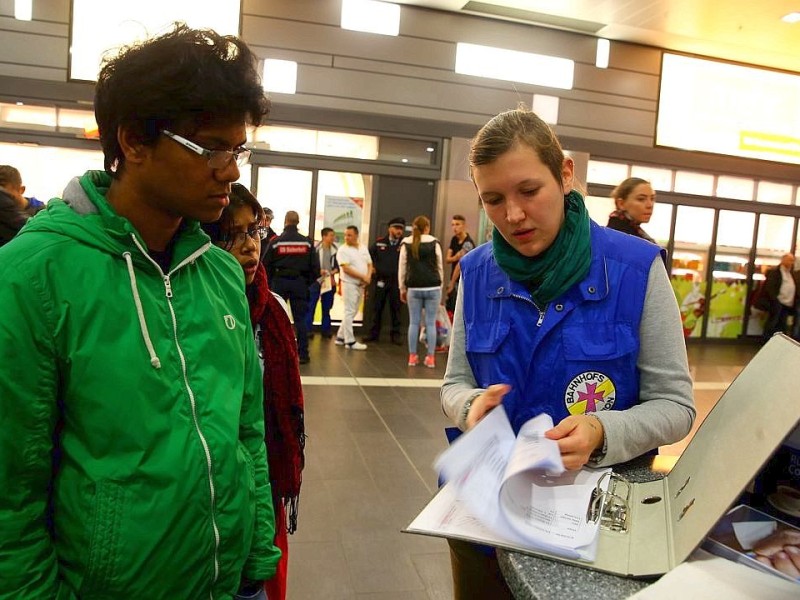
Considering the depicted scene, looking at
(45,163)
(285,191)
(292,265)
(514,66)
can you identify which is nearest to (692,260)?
(514,66)

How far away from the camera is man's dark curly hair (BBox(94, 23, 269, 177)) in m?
1.19

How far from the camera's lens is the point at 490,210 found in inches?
53.6

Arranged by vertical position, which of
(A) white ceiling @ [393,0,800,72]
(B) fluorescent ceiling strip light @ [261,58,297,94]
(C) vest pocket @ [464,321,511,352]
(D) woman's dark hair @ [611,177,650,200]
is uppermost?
(A) white ceiling @ [393,0,800,72]

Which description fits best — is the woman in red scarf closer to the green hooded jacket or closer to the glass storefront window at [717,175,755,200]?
the green hooded jacket

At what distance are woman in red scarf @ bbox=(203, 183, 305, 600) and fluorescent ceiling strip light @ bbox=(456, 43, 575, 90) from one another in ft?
26.3

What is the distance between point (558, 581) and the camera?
0.83 meters

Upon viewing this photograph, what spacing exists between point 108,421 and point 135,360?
0.11 m

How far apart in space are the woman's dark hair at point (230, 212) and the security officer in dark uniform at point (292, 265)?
15.4 ft

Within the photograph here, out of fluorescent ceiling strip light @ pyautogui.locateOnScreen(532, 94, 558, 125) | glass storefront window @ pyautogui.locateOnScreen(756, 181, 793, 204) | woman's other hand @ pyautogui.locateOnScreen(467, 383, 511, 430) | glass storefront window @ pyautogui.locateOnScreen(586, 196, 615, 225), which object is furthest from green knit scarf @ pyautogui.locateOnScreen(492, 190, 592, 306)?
glass storefront window @ pyautogui.locateOnScreen(756, 181, 793, 204)

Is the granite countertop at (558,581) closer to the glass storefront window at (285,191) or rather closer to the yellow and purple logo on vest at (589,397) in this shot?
the yellow and purple logo on vest at (589,397)

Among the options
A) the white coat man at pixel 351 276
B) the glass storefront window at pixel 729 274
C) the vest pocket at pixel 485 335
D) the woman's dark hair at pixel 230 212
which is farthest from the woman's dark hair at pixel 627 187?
the glass storefront window at pixel 729 274

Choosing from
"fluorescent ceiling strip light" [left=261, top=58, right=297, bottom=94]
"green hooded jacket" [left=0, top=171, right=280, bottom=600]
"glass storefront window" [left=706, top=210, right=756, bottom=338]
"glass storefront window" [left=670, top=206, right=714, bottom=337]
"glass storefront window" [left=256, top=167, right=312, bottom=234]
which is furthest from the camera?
"glass storefront window" [left=706, top=210, right=756, bottom=338]

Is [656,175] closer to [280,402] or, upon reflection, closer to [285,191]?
[285,191]

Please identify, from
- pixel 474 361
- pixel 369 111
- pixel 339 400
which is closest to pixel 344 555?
pixel 474 361
